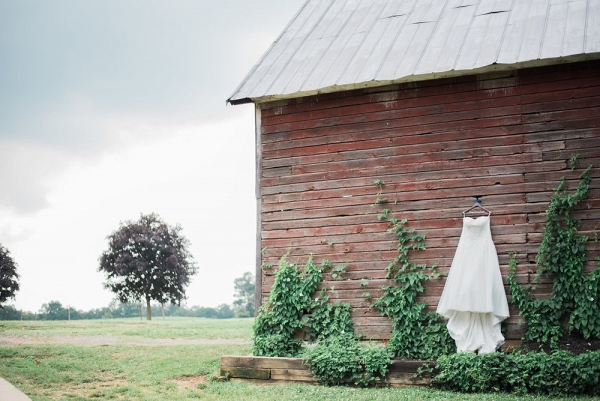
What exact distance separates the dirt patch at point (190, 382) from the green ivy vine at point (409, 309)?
291cm

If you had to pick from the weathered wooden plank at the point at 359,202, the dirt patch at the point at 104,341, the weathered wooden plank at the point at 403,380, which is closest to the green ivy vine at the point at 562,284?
the weathered wooden plank at the point at 359,202

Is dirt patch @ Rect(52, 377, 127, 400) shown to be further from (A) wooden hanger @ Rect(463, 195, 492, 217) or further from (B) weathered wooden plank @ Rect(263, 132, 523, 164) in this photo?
(A) wooden hanger @ Rect(463, 195, 492, 217)

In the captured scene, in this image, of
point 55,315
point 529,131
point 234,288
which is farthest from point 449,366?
point 234,288

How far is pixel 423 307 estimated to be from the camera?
27.6 feet

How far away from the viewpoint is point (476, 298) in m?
7.78

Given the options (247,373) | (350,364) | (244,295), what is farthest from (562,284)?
(244,295)

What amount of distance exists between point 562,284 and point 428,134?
2874 millimetres

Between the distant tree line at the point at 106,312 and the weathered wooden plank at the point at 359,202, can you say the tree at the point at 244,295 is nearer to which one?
the distant tree line at the point at 106,312

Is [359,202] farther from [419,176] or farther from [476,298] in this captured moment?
[476,298]

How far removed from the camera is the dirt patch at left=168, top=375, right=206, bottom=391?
27.8 ft

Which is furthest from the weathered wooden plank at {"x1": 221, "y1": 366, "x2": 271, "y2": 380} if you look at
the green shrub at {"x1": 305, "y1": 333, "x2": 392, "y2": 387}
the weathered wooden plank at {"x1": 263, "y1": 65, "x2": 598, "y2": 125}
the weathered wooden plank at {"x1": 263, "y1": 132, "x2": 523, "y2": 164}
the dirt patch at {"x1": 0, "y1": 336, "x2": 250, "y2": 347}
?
the dirt patch at {"x1": 0, "y1": 336, "x2": 250, "y2": 347}

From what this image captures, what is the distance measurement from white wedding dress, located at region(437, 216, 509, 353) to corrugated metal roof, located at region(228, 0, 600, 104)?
2.51m

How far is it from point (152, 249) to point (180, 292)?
3345 millimetres

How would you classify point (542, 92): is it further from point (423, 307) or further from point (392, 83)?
point (423, 307)
